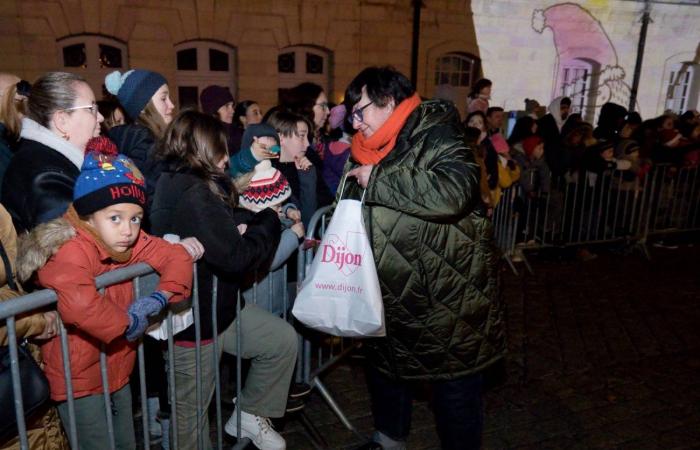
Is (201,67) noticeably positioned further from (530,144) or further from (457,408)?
(457,408)

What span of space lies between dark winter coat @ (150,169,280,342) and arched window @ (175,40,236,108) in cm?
1014

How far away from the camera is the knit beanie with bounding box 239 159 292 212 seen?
328 centimetres

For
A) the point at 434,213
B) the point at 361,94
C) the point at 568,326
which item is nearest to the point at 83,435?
the point at 434,213

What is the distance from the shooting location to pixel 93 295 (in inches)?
78.5

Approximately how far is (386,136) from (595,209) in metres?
5.60

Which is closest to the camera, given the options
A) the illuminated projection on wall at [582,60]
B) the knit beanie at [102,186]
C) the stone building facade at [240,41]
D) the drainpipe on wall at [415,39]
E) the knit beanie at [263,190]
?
the knit beanie at [102,186]

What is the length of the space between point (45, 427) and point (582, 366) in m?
3.89

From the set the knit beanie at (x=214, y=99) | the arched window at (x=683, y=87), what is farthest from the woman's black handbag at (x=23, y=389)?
the arched window at (x=683, y=87)

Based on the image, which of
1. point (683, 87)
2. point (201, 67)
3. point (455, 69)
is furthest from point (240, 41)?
point (683, 87)

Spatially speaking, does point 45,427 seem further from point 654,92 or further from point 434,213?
point 654,92

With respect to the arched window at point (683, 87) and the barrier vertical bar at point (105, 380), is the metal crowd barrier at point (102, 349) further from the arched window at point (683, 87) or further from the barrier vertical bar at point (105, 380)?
the arched window at point (683, 87)

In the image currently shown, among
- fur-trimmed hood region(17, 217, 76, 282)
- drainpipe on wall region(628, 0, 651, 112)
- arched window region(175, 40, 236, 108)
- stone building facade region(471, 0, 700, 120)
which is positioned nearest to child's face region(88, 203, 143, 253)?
fur-trimmed hood region(17, 217, 76, 282)

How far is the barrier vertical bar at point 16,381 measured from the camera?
1.84 m

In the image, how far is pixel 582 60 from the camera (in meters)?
16.5
